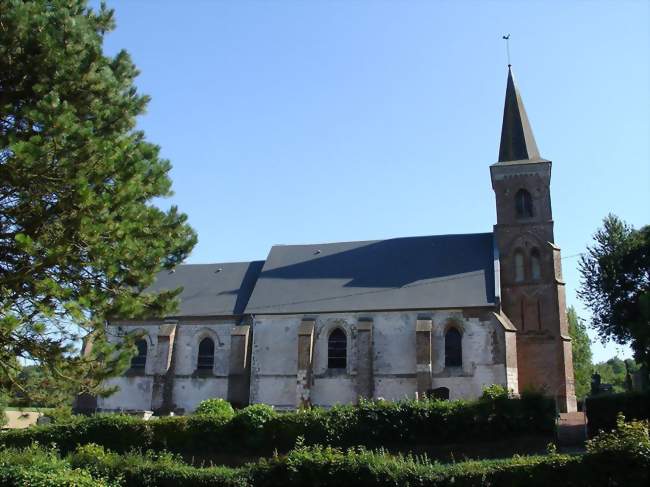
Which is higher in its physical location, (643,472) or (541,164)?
(541,164)

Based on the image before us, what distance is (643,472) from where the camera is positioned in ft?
35.7

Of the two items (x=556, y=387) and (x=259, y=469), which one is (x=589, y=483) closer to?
(x=259, y=469)

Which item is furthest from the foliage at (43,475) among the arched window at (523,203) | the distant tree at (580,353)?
the distant tree at (580,353)

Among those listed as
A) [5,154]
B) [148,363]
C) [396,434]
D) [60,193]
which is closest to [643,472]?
[396,434]

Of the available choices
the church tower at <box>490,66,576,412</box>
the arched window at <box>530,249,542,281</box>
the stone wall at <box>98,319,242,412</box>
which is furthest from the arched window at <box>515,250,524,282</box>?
the stone wall at <box>98,319,242,412</box>

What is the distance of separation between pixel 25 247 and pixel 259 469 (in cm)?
684

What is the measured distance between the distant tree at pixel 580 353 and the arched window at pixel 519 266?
32.7 metres

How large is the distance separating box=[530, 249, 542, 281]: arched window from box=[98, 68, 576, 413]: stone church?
2.1 inches

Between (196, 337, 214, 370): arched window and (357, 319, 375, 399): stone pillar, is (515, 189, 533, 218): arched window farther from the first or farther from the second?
(196, 337, 214, 370): arched window

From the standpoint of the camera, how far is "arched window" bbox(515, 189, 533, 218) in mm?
34500

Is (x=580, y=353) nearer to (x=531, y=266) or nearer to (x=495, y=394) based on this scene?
(x=531, y=266)

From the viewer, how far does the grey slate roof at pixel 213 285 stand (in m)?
35.8

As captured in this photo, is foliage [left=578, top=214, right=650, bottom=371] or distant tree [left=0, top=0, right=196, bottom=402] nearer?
distant tree [left=0, top=0, right=196, bottom=402]

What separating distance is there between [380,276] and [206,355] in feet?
35.2
